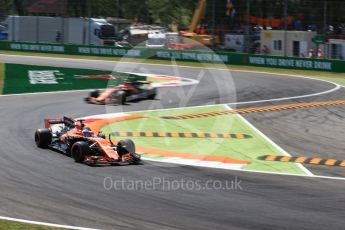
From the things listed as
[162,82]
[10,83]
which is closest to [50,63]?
[162,82]

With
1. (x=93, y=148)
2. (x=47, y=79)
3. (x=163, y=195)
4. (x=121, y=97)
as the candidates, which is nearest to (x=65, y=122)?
(x=93, y=148)

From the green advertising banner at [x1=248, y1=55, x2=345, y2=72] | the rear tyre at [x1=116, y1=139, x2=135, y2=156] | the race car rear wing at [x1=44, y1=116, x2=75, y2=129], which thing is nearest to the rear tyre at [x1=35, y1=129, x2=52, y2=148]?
the race car rear wing at [x1=44, y1=116, x2=75, y2=129]

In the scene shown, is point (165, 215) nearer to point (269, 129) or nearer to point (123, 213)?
point (123, 213)

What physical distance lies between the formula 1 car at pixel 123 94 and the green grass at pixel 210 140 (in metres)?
2.66

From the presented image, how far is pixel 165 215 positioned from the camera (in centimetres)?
1059

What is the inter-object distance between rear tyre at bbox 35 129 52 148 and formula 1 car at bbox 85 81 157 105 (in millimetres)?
9177

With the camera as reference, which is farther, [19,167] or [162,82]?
[162,82]

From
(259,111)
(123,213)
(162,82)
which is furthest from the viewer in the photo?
(162,82)

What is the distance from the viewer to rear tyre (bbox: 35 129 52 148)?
16688 mm

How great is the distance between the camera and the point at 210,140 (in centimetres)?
1877

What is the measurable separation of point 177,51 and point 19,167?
3464cm

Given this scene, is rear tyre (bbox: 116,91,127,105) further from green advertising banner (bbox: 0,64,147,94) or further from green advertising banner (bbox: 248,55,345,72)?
green advertising banner (bbox: 248,55,345,72)

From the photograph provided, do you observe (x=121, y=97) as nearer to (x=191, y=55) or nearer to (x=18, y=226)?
(x=18, y=226)

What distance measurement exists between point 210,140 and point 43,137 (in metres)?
4.94
